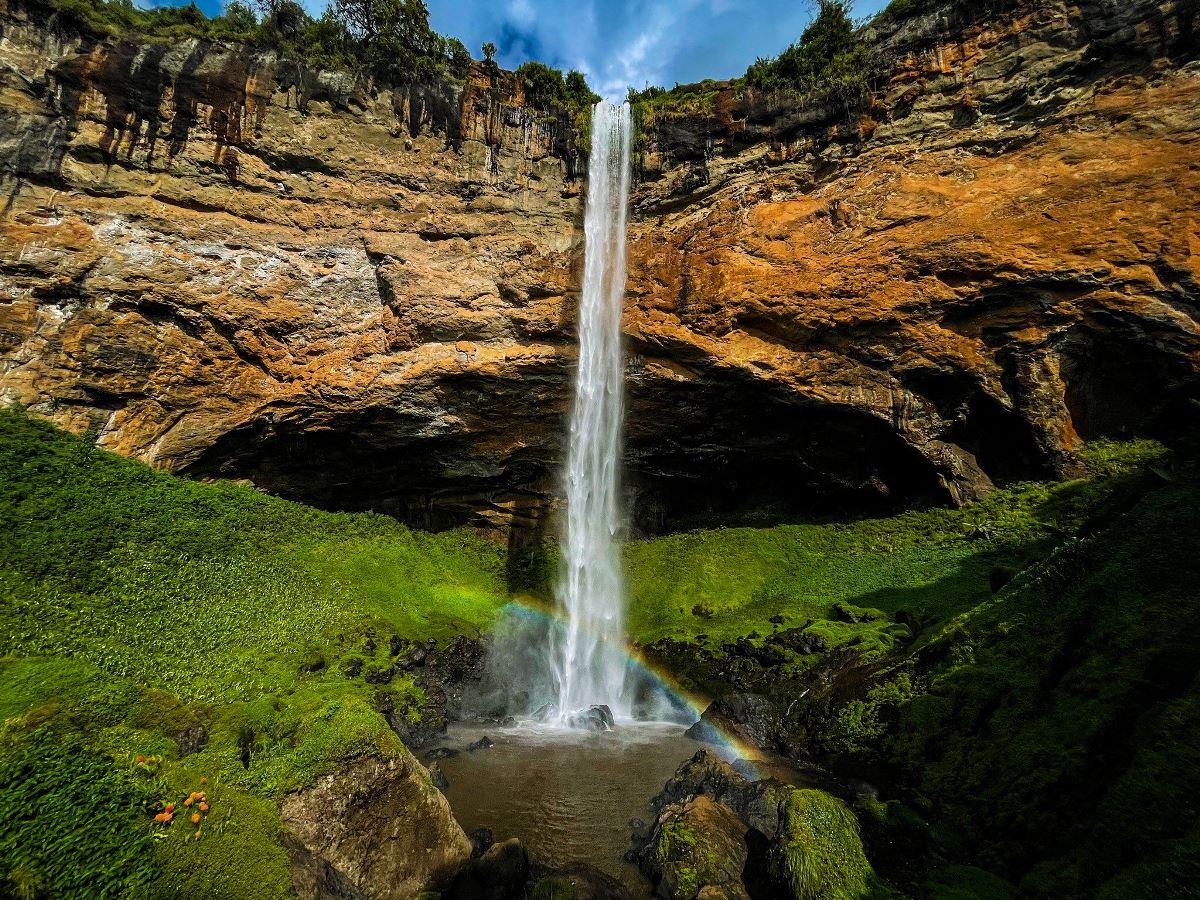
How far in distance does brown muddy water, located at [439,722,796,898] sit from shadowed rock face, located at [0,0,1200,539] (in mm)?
10240

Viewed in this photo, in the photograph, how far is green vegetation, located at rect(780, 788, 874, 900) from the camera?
4.51 meters

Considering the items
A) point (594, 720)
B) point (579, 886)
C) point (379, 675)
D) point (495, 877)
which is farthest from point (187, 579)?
point (579, 886)

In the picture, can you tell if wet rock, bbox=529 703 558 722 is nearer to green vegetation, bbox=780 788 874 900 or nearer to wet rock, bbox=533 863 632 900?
wet rock, bbox=533 863 632 900

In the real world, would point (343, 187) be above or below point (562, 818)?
above

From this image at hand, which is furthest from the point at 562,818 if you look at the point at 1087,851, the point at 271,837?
the point at 1087,851

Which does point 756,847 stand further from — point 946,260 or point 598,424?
point 946,260

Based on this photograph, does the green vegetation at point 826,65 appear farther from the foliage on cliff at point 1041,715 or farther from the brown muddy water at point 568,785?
the brown muddy water at point 568,785

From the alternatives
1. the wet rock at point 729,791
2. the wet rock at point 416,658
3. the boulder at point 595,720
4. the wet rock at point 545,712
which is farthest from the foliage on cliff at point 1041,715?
the wet rock at point 416,658

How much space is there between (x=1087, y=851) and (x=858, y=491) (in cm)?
1558

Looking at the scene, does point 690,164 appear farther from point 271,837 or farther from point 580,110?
point 271,837

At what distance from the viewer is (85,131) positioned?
15.0m

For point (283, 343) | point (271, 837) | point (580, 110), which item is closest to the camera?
point (271, 837)

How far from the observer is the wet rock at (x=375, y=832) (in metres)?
4.79

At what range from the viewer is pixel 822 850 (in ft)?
15.8
